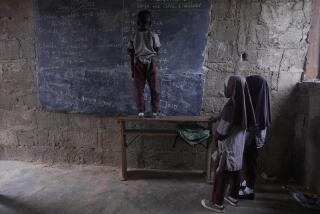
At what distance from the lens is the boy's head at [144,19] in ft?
10.7

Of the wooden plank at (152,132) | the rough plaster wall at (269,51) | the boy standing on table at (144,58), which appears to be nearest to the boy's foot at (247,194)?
the rough plaster wall at (269,51)

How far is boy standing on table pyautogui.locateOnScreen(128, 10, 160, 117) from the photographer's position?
3.34 metres

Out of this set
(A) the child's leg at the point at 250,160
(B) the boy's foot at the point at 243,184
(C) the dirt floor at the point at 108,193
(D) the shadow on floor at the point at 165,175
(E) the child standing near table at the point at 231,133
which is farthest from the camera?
(D) the shadow on floor at the point at 165,175

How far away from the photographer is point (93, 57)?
3904 mm

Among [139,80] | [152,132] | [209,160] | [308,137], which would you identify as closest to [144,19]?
[139,80]

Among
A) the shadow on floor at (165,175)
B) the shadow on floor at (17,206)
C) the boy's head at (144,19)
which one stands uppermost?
the boy's head at (144,19)

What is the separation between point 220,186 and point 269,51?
181cm

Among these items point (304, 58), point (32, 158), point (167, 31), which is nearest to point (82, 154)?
point (32, 158)

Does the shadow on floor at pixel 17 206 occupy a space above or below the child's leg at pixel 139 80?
below

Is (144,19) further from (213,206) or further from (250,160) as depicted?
(213,206)

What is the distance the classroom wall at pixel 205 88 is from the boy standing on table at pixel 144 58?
0.68 m

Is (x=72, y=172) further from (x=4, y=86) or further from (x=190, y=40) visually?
(x=190, y=40)

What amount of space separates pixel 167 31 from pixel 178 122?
117 centimetres

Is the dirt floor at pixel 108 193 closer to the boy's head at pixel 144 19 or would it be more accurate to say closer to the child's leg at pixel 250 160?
the child's leg at pixel 250 160
